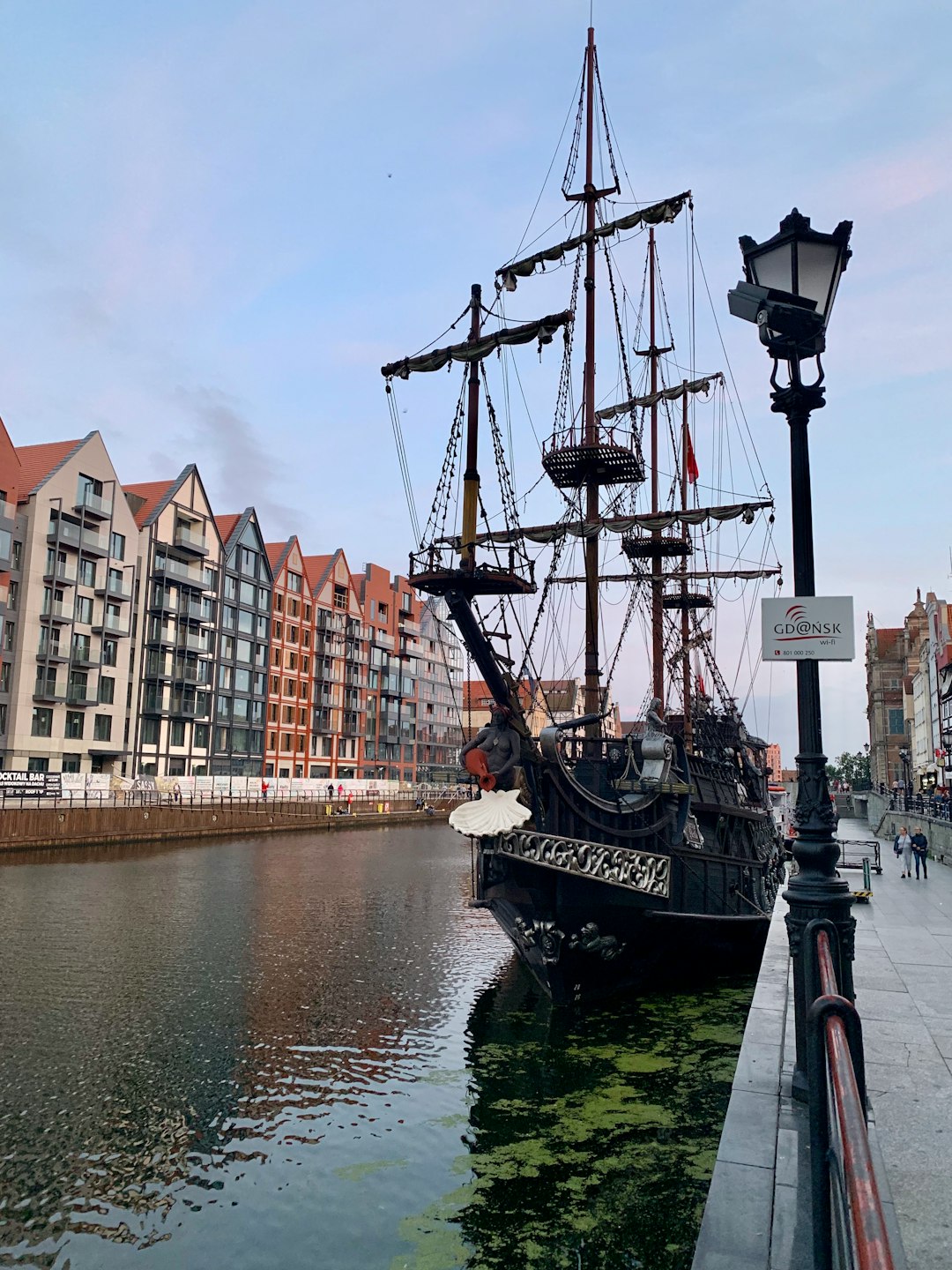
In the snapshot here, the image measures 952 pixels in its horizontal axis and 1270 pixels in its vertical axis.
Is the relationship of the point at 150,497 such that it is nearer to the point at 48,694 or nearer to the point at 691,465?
the point at 48,694

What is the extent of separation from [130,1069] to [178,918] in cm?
1236

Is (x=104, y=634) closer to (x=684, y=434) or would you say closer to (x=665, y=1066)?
(x=684, y=434)

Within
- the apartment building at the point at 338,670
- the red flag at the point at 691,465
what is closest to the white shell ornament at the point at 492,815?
the red flag at the point at 691,465

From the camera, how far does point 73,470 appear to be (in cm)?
5669

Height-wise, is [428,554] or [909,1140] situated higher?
[428,554]

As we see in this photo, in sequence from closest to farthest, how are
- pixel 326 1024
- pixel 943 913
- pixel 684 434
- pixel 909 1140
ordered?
1. pixel 909 1140
2. pixel 326 1024
3. pixel 943 913
4. pixel 684 434

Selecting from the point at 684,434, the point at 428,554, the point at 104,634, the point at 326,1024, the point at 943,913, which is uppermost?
the point at 684,434

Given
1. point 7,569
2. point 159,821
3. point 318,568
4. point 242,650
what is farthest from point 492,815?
point 318,568

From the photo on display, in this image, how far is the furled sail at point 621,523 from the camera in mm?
24744

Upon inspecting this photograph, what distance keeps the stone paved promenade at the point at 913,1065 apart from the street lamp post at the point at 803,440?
2.55ft

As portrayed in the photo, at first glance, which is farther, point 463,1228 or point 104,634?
point 104,634

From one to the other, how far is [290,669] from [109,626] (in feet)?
72.5

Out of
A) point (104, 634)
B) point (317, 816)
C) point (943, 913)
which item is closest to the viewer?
point (943, 913)

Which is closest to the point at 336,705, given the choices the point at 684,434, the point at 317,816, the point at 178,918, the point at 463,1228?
Result: the point at 317,816
